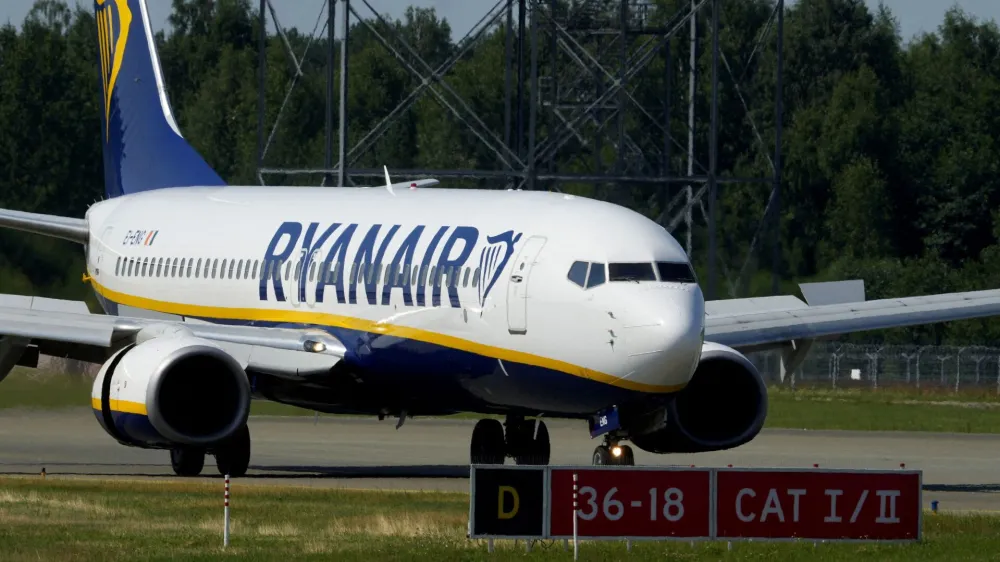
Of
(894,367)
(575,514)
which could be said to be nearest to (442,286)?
(575,514)

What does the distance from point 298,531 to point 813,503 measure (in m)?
5.70

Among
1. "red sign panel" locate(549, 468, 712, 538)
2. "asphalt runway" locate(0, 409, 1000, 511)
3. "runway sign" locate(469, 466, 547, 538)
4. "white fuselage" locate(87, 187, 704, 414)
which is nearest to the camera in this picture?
"runway sign" locate(469, 466, 547, 538)

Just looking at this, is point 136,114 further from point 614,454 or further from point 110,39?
point 614,454

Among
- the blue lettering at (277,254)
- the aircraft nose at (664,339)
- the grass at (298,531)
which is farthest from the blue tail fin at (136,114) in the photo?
the aircraft nose at (664,339)

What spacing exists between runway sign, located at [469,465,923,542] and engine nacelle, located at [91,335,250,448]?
9.19m

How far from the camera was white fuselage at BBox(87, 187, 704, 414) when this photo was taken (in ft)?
84.2

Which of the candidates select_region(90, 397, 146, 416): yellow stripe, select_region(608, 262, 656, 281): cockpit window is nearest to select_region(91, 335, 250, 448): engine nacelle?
select_region(90, 397, 146, 416): yellow stripe

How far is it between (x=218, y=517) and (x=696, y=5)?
130 feet

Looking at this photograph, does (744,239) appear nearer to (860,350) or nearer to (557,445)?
(860,350)

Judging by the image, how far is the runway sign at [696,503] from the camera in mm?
20250

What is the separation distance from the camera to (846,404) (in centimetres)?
5612

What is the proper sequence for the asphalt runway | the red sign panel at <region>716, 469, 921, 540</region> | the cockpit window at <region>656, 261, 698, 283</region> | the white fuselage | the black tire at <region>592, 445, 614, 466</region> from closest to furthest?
1. the red sign panel at <region>716, 469, 921, 540</region>
2. the white fuselage
3. the cockpit window at <region>656, 261, 698, 283</region>
4. the black tire at <region>592, 445, 614, 466</region>
5. the asphalt runway

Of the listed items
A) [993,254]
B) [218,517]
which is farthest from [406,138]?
[218,517]

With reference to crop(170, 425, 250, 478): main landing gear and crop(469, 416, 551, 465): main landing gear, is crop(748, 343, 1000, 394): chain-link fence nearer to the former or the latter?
crop(170, 425, 250, 478): main landing gear
